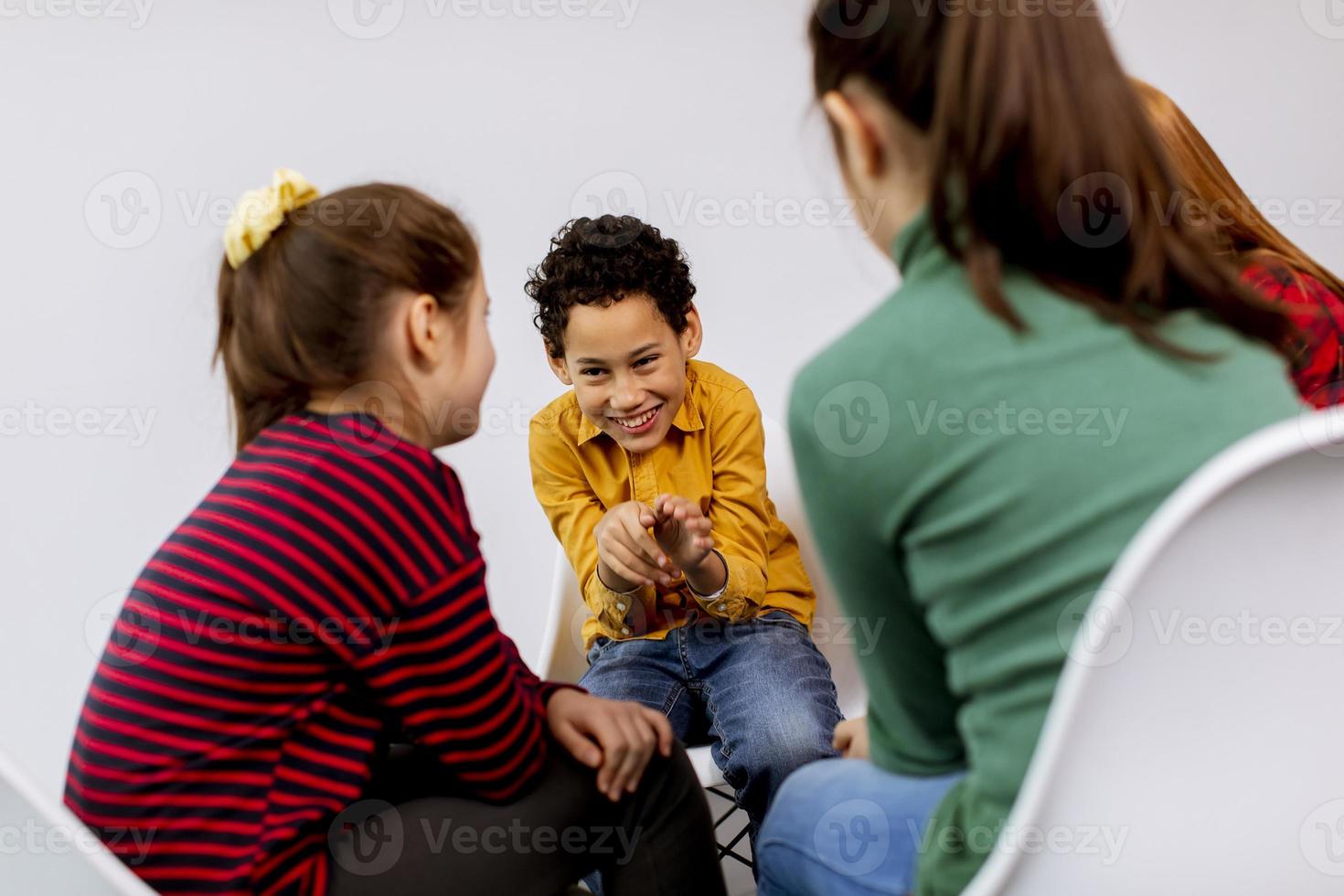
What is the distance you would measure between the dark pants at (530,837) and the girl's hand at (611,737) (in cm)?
2

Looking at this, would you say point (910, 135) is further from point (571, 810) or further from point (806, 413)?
point (571, 810)

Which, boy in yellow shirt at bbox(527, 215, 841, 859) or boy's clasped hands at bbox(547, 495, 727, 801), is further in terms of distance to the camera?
boy in yellow shirt at bbox(527, 215, 841, 859)

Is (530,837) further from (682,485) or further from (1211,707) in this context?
(682,485)

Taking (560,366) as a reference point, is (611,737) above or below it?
below

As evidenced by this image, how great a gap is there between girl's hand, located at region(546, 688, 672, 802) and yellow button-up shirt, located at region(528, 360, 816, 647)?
527mm

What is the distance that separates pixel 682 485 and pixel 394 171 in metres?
1.00

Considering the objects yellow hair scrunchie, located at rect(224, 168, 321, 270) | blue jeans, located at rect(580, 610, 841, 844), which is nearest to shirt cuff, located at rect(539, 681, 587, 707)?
blue jeans, located at rect(580, 610, 841, 844)

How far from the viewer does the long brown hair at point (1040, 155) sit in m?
0.81

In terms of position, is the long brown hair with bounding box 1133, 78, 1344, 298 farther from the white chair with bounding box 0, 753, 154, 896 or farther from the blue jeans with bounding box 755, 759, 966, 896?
the white chair with bounding box 0, 753, 154, 896

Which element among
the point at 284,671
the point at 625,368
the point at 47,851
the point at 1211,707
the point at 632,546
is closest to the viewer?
the point at 1211,707

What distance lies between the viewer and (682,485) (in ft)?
5.78

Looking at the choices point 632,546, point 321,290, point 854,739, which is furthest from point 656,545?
point 321,290

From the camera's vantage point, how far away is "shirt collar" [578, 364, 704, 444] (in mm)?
1749

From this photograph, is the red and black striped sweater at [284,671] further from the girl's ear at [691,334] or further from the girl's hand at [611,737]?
the girl's ear at [691,334]
